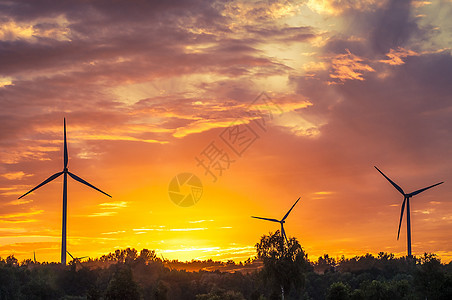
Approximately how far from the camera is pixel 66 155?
590 ft

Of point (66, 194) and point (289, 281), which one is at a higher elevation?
point (66, 194)

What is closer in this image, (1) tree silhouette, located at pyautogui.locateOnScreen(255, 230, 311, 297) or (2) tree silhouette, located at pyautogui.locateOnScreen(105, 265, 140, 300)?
(2) tree silhouette, located at pyautogui.locateOnScreen(105, 265, 140, 300)

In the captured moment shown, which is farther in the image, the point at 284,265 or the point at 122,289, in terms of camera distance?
the point at 284,265

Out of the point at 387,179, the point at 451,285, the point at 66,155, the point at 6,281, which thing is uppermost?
the point at 66,155

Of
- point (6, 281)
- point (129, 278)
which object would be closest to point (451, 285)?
point (129, 278)

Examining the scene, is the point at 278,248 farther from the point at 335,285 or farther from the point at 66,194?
the point at 66,194

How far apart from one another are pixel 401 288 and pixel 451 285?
116 ft

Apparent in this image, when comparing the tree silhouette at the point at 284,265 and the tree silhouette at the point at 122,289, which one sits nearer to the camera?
the tree silhouette at the point at 122,289

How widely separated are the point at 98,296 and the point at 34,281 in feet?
190

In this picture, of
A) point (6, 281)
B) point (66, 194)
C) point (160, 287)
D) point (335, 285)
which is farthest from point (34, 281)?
point (335, 285)

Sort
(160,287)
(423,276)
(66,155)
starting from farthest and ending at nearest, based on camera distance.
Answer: (66,155) < (160,287) < (423,276)

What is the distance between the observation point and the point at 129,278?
130m

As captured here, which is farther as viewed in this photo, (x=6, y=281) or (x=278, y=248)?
(x=6, y=281)

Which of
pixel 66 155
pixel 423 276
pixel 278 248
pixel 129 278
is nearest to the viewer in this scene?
pixel 129 278
